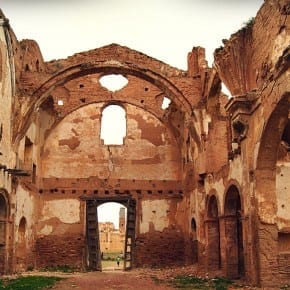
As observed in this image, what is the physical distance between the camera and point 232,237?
1296 cm

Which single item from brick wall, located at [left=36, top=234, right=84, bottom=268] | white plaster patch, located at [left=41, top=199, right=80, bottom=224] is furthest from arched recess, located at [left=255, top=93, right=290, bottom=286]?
white plaster patch, located at [left=41, top=199, right=80, bottom=224]

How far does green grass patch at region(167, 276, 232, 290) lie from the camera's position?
10.8 m

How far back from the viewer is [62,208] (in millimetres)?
19156

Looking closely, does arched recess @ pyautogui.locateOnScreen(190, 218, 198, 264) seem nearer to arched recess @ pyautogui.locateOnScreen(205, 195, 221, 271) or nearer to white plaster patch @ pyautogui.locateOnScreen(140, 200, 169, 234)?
white plaster patch @ pyautogui.locateOnScreen(140, 200, 169, 234)

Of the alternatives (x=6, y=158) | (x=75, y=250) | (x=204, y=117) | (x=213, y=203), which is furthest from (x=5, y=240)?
(x=204, y=117)

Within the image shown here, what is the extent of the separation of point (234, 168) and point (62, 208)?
9.32m

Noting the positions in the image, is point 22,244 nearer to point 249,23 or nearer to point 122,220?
point 249,23

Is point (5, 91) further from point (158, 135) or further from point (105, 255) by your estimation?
point (105, 255)

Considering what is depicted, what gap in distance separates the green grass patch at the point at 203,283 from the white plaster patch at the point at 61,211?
25.2 feet

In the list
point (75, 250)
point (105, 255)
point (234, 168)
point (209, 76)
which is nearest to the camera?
point (234, 168)

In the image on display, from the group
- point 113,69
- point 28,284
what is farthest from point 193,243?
point 28,284

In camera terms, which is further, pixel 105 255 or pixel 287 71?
pixel 105 255

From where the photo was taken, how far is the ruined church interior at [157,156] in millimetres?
10703

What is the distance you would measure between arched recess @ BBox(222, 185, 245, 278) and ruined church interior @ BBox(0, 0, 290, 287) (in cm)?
3
